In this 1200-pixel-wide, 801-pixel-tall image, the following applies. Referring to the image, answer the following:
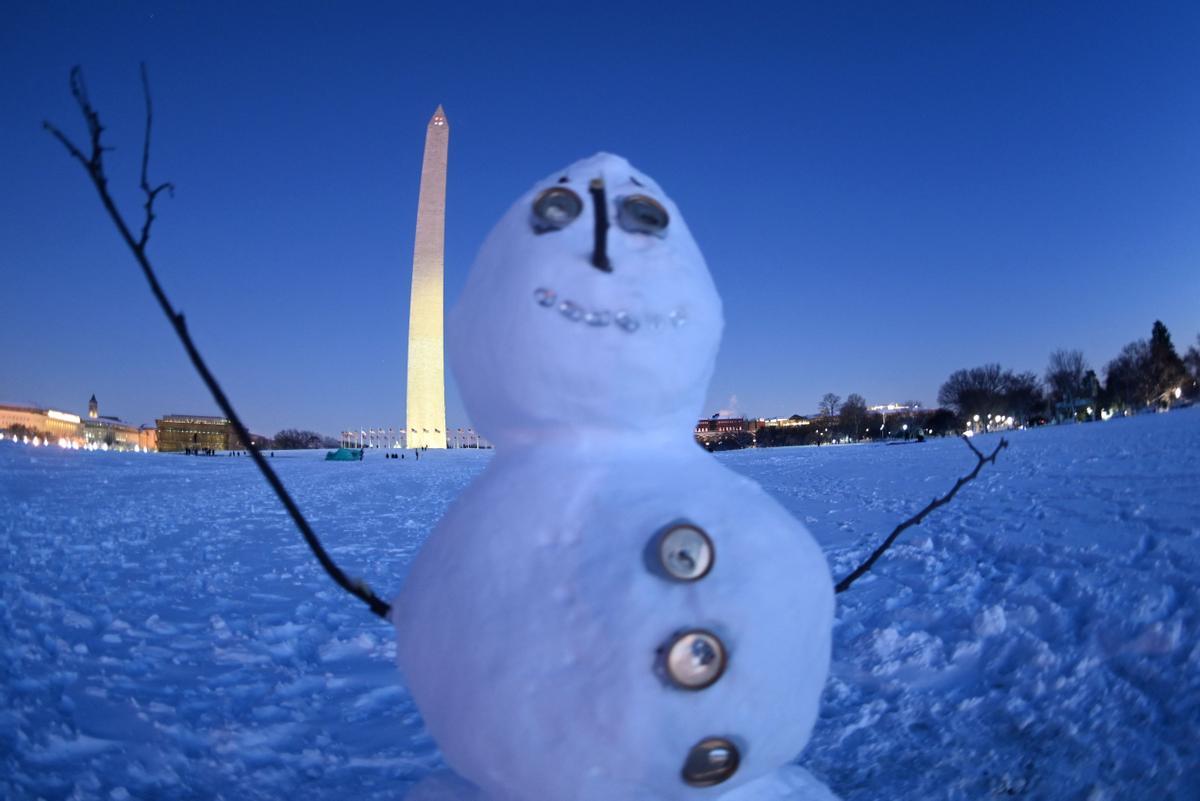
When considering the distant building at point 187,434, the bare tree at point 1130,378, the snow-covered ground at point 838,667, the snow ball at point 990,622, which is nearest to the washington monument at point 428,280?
the snow-covered ground at point 838,667

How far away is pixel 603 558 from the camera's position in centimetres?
100

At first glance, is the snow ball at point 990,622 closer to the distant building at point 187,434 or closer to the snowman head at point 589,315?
the snowman head at point 589,315

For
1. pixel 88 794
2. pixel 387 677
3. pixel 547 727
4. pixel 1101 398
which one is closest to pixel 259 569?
pixel 387 677

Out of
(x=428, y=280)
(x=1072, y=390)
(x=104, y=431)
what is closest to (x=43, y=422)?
(x=104, y=431)

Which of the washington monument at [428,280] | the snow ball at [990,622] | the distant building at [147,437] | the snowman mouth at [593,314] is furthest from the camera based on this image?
the distant building at [147,437]

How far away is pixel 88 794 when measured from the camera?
6.26 ft

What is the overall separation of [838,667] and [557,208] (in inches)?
96.4

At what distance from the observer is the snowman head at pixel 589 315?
1.10 meters

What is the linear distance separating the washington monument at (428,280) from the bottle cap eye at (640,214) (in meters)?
33.3

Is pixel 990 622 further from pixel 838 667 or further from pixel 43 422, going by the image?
pixel 43 422

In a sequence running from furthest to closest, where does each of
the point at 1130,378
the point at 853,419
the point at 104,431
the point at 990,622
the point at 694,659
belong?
the point at 104,431, the point at 853,419, the point at 1130,378, the point at 990,622, the point at 694,659

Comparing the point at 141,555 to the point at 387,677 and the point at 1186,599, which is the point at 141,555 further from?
the point at 1186,599

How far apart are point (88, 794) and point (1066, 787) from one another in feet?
9.57

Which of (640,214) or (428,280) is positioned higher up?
(428,280)
